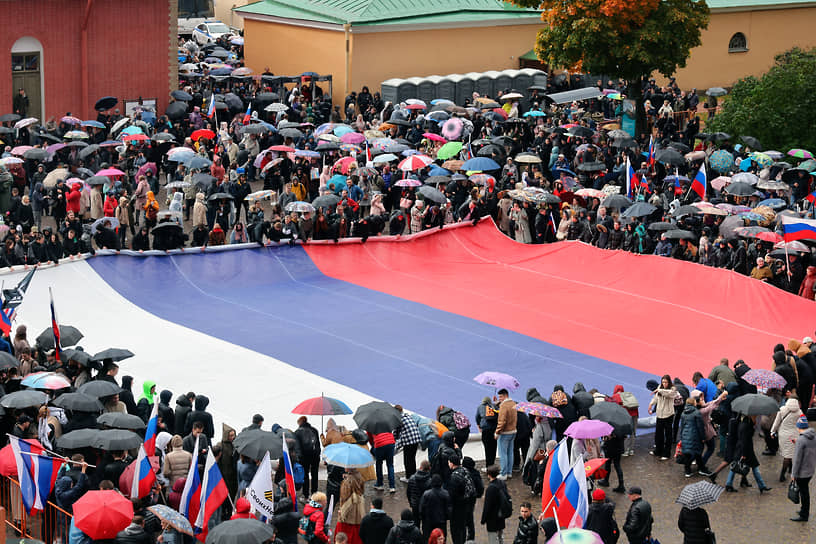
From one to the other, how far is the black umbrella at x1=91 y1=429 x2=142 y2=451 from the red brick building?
25.3 metres

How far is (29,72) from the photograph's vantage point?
39500mm

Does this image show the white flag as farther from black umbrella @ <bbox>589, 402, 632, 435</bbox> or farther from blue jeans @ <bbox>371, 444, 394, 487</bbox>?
black umbrella @ <bbox>589, 402, 632, 435</bbox>

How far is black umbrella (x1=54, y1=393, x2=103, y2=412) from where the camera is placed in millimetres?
16875

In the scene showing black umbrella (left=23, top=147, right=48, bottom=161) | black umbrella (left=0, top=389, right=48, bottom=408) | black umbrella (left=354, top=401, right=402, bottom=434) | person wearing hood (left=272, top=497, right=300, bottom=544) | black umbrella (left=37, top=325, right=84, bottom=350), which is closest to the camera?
person wearing hood (left=272, top=497, right=300, bottom=544)

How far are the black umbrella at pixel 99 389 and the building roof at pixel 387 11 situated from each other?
29.1 meters

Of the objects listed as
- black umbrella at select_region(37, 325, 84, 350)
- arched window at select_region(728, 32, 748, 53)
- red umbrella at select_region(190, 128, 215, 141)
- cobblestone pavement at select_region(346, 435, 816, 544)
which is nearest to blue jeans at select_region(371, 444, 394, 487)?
cobblestone pavement at select_region(346, 435, 816, 544)

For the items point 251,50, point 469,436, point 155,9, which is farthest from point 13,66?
point 469,436

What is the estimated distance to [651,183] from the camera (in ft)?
109

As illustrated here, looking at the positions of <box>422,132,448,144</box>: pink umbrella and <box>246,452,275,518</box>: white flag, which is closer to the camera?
<box>246,452,275,518</box>: white flag

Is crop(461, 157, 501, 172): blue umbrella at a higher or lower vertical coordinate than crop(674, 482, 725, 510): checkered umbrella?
higher

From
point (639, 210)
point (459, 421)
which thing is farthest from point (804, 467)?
point (639, 210)

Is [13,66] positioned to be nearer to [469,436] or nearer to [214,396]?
[214,396]

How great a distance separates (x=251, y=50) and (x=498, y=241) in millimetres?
22925

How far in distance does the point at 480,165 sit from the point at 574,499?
704 inches
